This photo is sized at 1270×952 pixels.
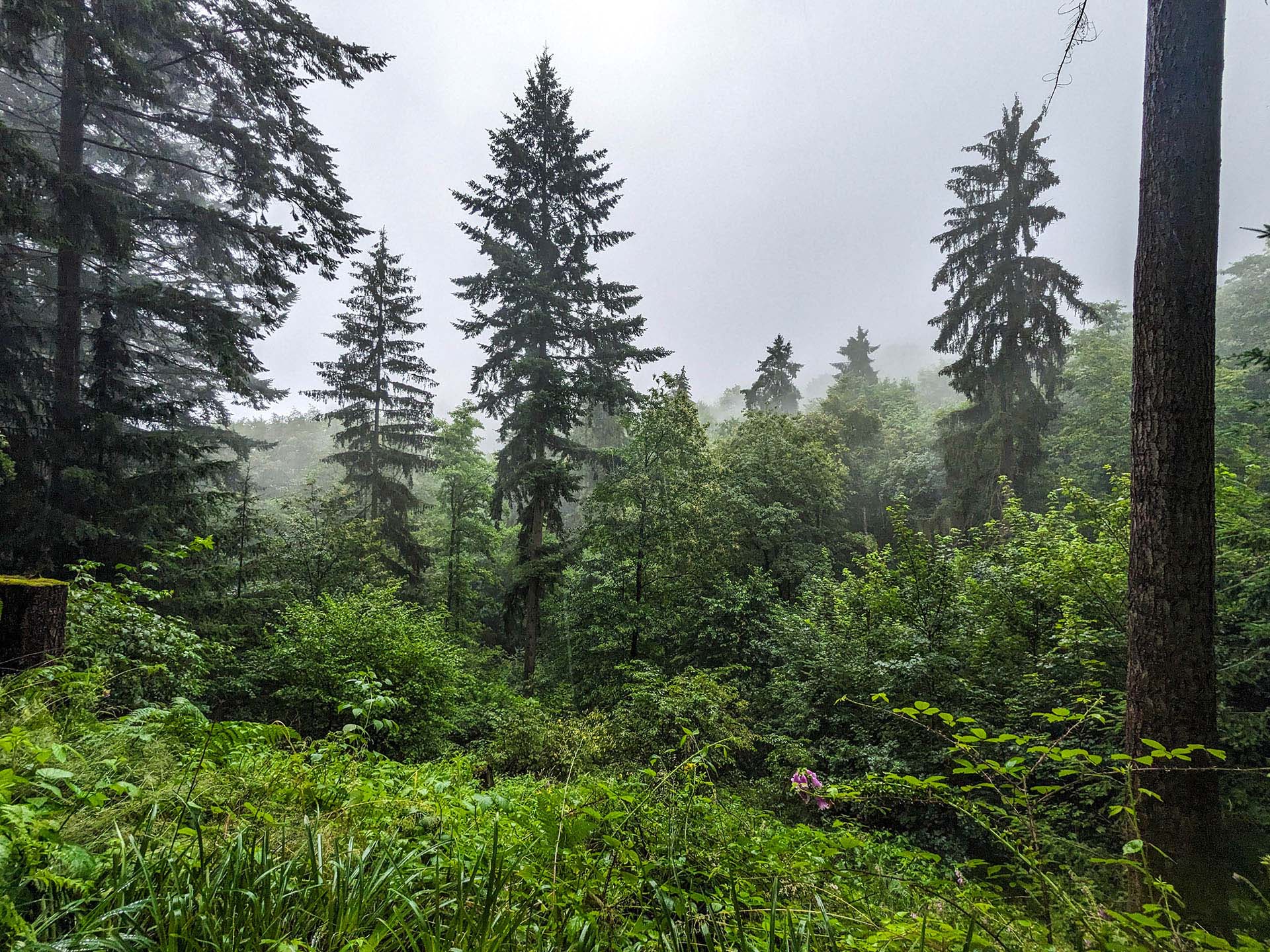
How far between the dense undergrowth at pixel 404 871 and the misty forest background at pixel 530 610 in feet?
0.07

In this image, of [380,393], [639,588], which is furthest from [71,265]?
[639,588]

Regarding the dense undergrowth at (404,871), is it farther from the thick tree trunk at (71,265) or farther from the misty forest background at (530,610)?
the thick tree trunk at (71,265)

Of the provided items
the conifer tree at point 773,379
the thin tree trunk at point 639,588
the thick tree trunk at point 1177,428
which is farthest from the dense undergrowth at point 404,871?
the conifer tree at point 773,379

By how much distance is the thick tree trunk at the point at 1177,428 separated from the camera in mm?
2783

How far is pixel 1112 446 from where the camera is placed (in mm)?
16078

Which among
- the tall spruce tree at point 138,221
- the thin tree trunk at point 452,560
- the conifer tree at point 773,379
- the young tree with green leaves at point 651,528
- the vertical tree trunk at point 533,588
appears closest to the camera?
the tall spruce tree at point 138,221

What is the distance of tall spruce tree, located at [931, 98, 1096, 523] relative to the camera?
14.1m

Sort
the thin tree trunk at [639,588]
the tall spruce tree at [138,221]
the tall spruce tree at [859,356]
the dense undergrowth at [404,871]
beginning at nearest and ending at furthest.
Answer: the dense undergrowth at [404,871], the tall spruce tree at [138,221], the thin tree trunk at [639,588], the tall spruce tree at [859,356]

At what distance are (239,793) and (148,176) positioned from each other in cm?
1899

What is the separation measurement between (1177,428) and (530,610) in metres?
10.9

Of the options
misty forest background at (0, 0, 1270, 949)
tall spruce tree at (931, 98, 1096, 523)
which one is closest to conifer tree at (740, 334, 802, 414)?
misty forest background at (0, 0, 1270, 949)

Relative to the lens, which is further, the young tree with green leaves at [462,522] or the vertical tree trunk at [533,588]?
the young tree with green leaves at [462,522]

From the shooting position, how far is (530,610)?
37.6 ft

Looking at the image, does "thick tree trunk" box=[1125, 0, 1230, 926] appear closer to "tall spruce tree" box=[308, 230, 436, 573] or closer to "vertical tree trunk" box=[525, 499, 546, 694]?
"vertical tree trunk" box=[525, 499, 546, 694]
